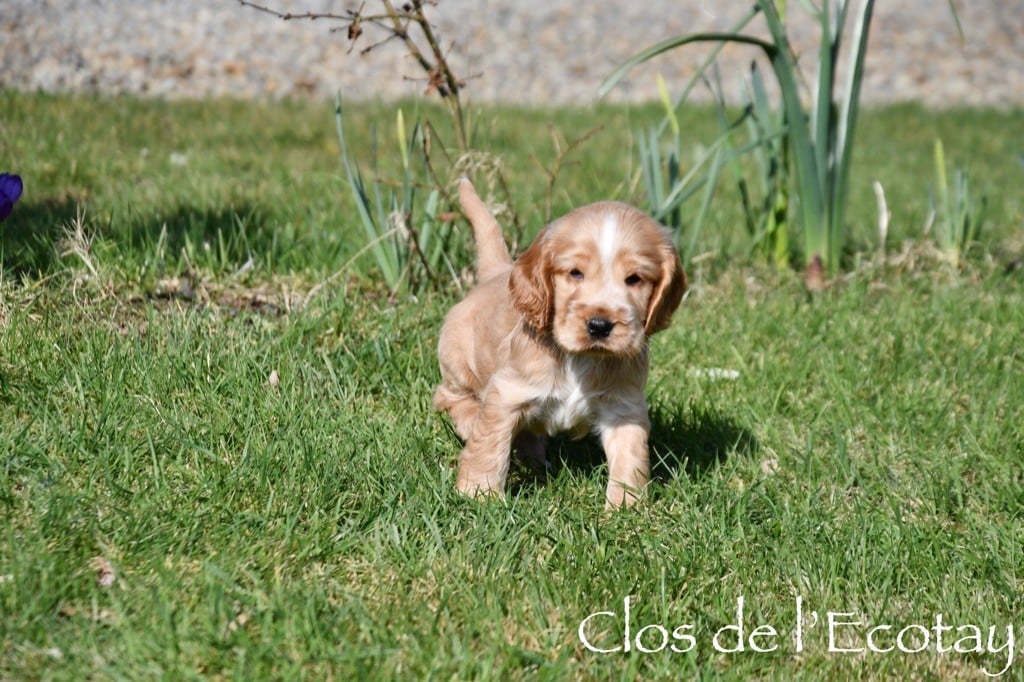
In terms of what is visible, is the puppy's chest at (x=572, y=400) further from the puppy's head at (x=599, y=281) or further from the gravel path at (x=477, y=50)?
the gravel path at (x=477, y=50)

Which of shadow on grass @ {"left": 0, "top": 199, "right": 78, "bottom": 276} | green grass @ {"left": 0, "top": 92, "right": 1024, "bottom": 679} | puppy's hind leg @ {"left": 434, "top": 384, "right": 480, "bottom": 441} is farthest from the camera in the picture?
shadow on grass @ {"left": 0, "top": 199, "right": 78, "bottom": 276}

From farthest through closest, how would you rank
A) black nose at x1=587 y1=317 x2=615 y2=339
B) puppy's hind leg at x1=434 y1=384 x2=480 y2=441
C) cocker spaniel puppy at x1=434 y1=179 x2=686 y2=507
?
puppy's hind leg at x1=434 y1=384 x2=480 y2=441
cocker spaniel puppy at x1=434 y1=179 x2=686 y2=507
black nose at x1=587 y1=317 x2=615 y2=339

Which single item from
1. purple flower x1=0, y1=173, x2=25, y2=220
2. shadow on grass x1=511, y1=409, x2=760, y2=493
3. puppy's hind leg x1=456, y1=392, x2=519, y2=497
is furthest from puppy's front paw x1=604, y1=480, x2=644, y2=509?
purple flower x1=0, y1=173, x2=25, y2=220

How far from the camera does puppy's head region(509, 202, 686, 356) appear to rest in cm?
300

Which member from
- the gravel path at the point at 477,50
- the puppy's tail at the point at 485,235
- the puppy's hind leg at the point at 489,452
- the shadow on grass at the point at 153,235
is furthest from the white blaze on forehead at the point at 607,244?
the gravel path at the point at 477,50

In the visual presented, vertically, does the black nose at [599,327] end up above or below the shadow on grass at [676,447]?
above

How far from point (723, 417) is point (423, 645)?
5.97ft

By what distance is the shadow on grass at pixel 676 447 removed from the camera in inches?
144

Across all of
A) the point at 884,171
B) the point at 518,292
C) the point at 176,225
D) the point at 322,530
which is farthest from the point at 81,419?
the point at 884,171

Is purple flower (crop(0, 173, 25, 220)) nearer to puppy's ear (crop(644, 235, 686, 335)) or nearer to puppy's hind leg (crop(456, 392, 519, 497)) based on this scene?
puppy's hind leg (crop(456, 392, 519, 497))

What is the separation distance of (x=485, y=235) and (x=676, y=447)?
1019 mm

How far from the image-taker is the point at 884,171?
898cm

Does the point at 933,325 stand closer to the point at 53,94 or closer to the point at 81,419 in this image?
the point at 81,419

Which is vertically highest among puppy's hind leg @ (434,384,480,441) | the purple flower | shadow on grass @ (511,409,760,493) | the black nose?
the black nose
